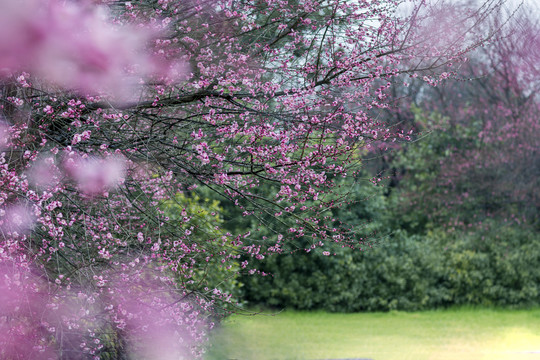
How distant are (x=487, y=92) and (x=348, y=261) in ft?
22.7

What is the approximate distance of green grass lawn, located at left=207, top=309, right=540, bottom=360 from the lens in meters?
9.37

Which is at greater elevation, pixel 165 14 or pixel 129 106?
pixel 165 14

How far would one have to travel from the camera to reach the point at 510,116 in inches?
604

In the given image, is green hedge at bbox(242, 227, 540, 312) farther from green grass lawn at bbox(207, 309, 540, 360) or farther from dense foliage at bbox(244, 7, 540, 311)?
green grass lawn at bbox(207, 309, 540, 360)

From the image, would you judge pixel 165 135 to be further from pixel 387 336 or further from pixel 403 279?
pixel 403 279

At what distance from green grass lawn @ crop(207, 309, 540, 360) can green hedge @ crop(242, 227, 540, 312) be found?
0.32 meters

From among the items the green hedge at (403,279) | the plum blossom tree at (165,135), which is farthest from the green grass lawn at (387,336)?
the plum blossom tree at (165,135)

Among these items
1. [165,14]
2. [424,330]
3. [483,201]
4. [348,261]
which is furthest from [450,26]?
[483,201]

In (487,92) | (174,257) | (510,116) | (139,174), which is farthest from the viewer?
(487,92)

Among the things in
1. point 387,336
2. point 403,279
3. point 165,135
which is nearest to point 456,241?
point 403,279

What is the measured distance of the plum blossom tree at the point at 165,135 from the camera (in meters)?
4.06

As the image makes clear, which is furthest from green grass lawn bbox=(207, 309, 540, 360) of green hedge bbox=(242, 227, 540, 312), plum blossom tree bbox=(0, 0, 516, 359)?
plum blossom tree bbox=(0, 0, 516, 359)

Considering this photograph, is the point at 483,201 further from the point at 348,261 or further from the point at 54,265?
the point at 54,265

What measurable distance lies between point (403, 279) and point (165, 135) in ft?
31.7
